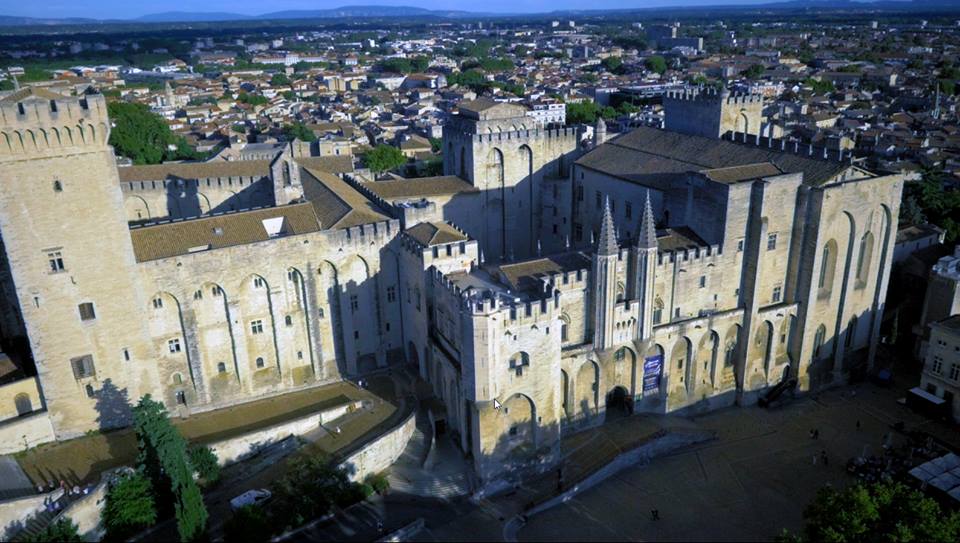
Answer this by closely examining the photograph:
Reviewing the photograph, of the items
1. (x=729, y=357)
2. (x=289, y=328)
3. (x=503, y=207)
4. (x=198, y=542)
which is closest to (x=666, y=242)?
(x=729, y=357)

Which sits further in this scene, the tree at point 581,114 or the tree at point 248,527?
the tree at point 581,114

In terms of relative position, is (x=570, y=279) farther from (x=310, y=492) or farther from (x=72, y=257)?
(x=72, y=257)

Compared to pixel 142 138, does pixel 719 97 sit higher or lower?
higher

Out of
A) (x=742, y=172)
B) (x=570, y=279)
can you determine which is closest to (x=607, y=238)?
(x=570, y=279)

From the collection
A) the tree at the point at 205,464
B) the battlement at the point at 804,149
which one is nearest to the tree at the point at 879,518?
the battlement at the point at 804,149

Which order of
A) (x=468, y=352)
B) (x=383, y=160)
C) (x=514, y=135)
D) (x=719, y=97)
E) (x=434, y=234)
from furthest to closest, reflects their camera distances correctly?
(x=383, y=160)
(x=514, y=135)
(x=719, y=97)
(x=434, y=234)
(x=468, y=352)

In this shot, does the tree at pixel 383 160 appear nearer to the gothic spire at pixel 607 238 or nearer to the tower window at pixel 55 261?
the tower window at pixel 55 261

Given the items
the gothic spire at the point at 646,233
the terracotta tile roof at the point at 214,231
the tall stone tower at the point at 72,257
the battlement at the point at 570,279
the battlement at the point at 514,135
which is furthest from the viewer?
the battlement at the point at 514,135

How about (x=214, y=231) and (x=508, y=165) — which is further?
(x=508, y=165)
